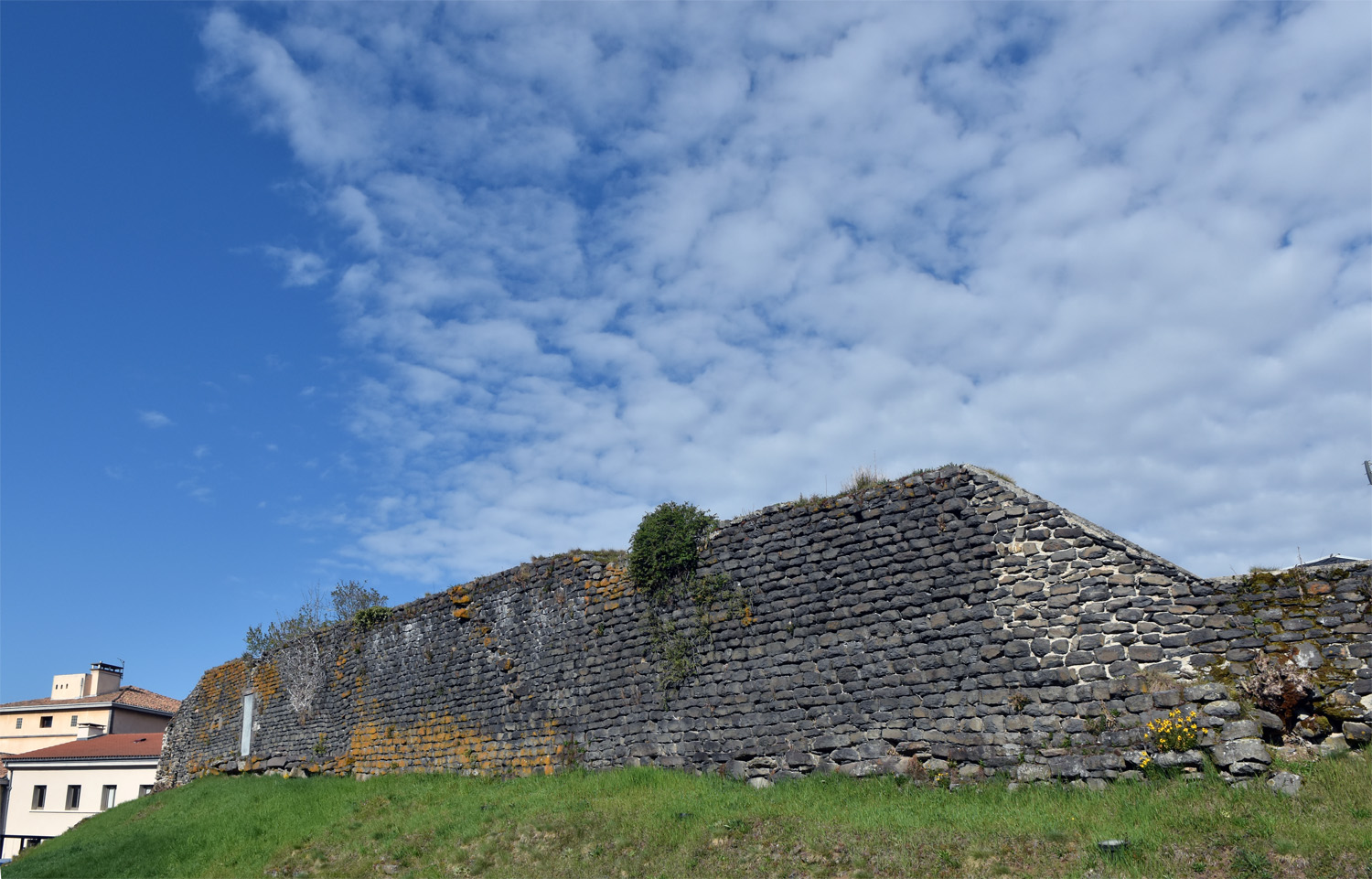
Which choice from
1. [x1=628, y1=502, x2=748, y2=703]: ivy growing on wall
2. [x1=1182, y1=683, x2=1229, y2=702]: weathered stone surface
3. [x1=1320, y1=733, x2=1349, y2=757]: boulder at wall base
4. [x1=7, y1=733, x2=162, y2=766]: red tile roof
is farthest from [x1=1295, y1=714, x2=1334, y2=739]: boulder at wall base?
[x1=7, y1=733, x2=162, y2=766]: red tile roof

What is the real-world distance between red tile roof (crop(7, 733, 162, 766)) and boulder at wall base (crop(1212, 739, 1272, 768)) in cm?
4040

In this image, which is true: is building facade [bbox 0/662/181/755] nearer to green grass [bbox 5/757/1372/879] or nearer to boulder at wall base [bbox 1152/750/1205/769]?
green grass [bbox 5/757/1372/879]

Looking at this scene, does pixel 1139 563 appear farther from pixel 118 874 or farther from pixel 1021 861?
pixel 118 874

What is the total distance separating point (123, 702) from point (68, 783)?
31.3 feet

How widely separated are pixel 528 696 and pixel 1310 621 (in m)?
12.5

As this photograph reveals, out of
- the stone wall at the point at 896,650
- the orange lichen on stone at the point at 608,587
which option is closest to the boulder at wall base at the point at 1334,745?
the stone wall at the point at 896,650

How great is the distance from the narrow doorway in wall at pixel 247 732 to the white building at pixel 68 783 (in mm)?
15687

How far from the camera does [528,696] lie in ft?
55.0

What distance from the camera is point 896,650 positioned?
12016mm

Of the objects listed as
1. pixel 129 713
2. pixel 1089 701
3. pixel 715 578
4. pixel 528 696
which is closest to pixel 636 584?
pixel 715 578

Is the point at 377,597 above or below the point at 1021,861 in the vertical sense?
above

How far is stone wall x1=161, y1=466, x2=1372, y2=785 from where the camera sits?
998 centimetres

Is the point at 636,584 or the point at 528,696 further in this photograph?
the point at 528,696

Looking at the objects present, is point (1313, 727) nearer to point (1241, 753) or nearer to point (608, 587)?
point (1241, 753)
